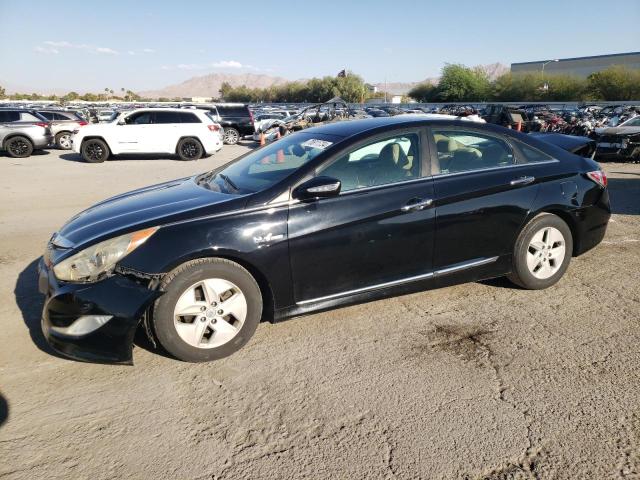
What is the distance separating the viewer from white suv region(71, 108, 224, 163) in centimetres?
1484

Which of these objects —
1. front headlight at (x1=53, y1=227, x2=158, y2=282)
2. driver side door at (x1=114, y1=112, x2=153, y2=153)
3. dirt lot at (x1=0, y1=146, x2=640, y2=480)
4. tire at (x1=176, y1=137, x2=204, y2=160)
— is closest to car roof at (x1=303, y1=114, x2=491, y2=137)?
dirt lot at (x1=0, y1=146, x2=640, y2=480)

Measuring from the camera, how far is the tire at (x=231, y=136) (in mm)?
22433

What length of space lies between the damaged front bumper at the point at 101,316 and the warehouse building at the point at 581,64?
93125 mm

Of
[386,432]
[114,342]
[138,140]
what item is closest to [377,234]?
[386,432]

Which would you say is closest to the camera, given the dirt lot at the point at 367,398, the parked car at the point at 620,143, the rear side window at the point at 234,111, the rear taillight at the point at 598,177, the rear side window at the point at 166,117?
the dirt lot at the point at 367,398

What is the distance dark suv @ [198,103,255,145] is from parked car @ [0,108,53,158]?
7.54 m

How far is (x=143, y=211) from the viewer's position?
3461mm

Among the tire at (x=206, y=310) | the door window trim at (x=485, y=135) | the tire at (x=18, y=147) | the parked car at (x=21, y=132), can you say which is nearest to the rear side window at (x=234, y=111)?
the parked car at (x=21, y=132)

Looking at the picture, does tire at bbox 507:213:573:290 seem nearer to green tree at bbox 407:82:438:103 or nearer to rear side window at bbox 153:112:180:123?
rear side window at bbox 153:112:180:123

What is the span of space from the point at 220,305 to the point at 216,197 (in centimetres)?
81

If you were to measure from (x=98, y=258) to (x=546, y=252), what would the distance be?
3520 mm

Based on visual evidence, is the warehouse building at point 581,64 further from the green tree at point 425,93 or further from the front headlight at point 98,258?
the front headlight at point 98,258

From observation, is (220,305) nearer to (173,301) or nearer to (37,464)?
(173,301)

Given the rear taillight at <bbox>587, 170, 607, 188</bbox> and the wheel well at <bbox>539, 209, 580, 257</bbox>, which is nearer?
the wheel well at <bbox>539, 209, 580, 257</bbox>
